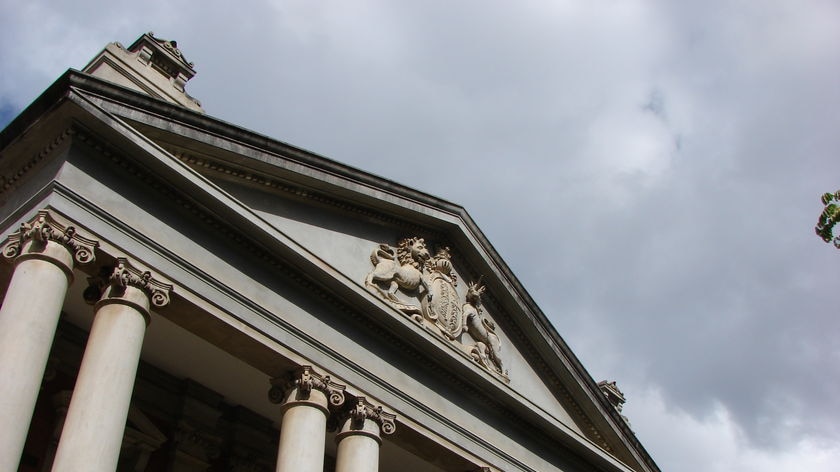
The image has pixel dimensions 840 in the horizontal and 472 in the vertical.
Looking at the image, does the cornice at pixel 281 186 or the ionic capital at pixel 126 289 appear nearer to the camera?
the ionic capital at pixel 126 289

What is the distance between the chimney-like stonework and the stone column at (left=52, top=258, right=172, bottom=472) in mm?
4654

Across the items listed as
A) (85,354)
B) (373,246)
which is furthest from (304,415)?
(373,246)

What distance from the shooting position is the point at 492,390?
17.5 meters

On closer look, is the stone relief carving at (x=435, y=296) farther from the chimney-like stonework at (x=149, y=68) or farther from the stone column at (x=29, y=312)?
the stone column at (x=29, y=312)

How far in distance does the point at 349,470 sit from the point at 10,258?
588 cm

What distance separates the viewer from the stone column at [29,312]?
1005 centimetres

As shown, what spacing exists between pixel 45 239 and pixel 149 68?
584 cm

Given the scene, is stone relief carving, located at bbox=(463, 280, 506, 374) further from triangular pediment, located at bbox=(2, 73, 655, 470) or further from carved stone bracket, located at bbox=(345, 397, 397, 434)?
carved stone bracket, located at bbox=(345, 397, 397, 434)

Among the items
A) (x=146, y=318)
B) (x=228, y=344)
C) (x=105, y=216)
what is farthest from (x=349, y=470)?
(x=105, y=216)

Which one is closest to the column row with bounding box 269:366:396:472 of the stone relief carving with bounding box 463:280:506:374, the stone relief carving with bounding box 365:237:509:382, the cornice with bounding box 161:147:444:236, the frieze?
the frieze

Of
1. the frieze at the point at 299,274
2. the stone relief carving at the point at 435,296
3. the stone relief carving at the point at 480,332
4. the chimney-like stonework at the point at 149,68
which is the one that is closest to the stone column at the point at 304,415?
the frieze at the point at 299,274

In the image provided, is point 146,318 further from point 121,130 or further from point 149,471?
point 149,471

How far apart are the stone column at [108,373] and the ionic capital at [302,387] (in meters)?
2.55

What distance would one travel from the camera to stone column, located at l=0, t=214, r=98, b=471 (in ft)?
33.0
